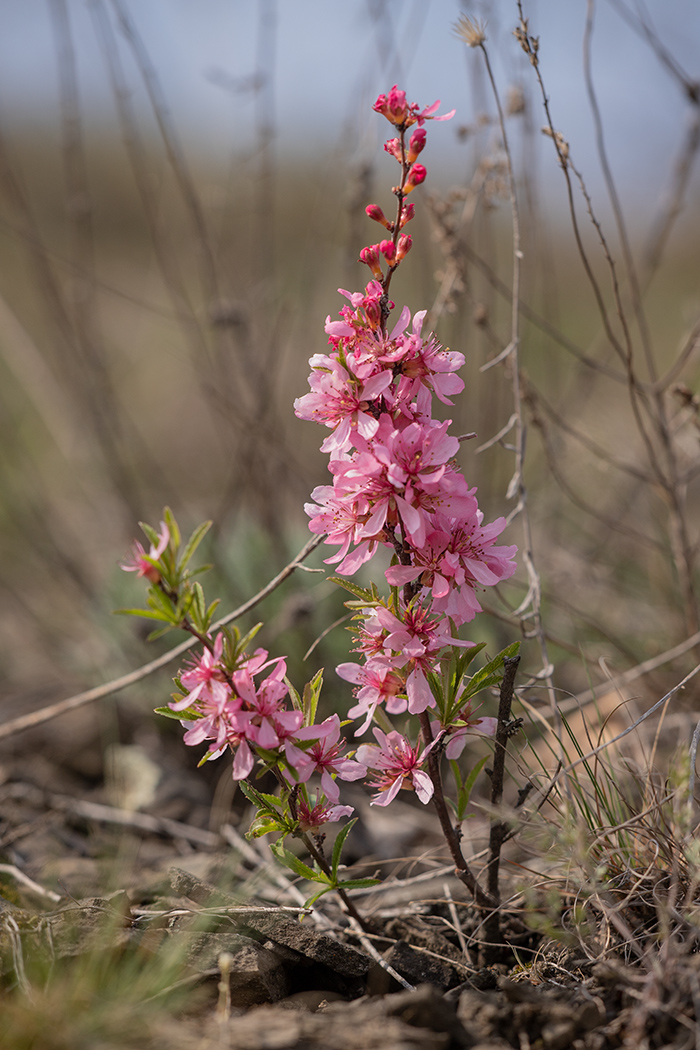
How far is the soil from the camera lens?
4.40ft

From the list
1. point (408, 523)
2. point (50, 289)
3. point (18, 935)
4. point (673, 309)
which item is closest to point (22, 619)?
point (50, 289)

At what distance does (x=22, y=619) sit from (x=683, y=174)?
14.0 ft

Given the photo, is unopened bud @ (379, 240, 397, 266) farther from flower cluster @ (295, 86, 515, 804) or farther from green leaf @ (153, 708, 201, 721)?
green leaf @ (153, 708, 201, 721)

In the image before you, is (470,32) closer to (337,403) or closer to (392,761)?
(337,403)

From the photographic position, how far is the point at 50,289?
3615mm

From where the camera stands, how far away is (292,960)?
68.6 inches

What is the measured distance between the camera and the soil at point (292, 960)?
134 cm

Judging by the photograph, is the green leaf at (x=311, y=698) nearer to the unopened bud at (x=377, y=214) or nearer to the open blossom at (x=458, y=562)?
the open blossom at (x=458, y=562)

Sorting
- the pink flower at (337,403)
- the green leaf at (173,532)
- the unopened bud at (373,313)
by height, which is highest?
the unopened bud at (373,313)

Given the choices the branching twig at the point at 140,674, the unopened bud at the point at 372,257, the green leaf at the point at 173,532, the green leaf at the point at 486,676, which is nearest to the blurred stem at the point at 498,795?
the green leaf at the point at 486,676

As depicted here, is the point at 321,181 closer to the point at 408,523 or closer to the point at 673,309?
the point at 408,523

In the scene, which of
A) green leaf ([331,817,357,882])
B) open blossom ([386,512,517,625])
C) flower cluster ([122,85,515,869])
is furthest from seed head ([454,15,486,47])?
green leaf ([331,817,357,882])

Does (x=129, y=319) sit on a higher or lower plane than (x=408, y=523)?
higher

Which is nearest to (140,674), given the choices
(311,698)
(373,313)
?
(311,698)
